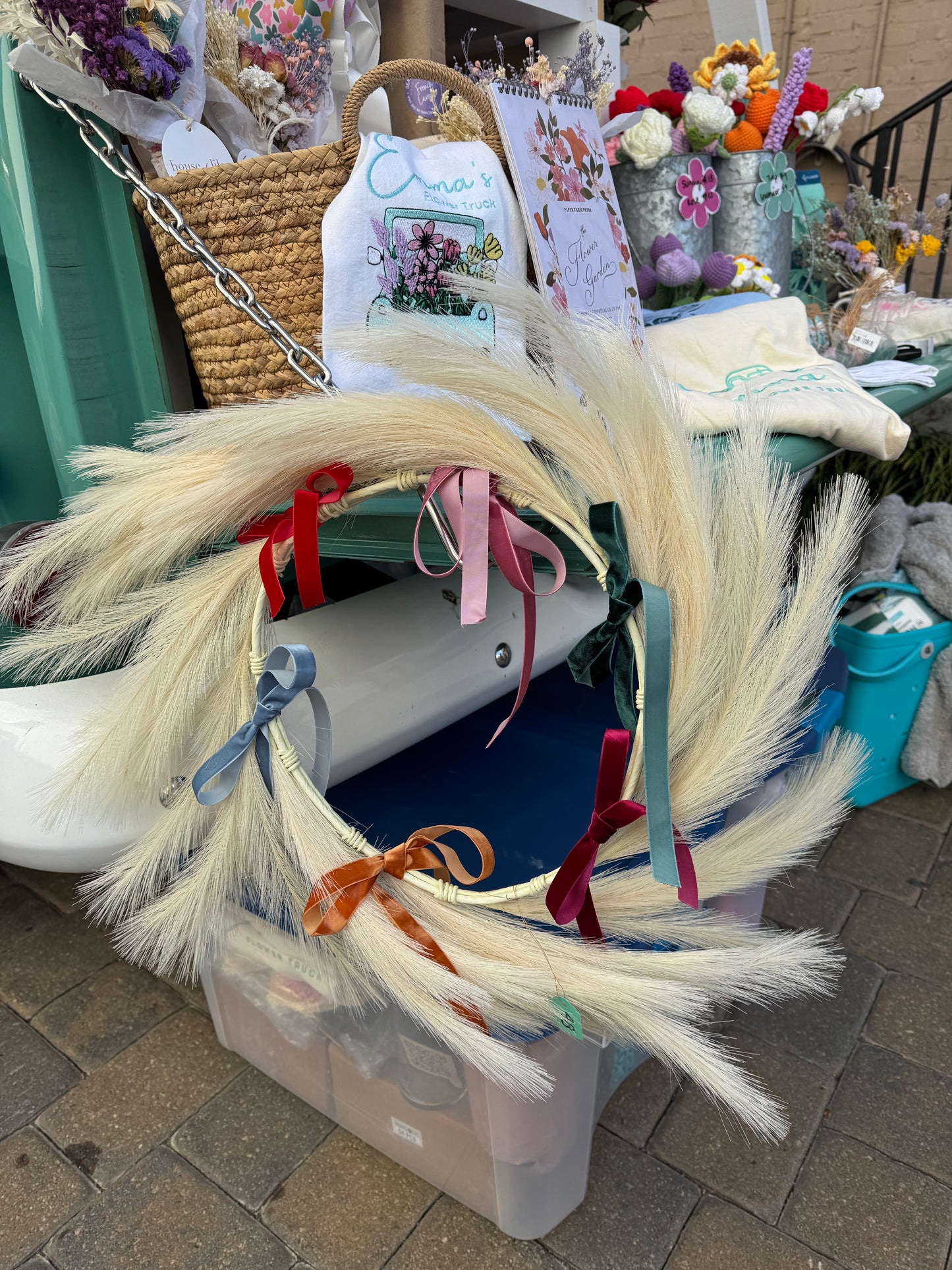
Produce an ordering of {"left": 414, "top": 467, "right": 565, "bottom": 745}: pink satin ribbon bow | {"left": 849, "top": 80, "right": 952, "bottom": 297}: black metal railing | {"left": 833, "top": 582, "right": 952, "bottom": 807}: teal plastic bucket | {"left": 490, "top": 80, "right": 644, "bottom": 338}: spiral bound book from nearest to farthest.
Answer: {"left": 414, "top": 467, "right": 565, "bottom": 745}: pink satin ribbon bow
{"left": 490, "top": 80, "right": 644, "bottom": 338}: spiral bound book
{"left": 833, "top": 582, "right": 952, "bottom": 807}: teal plastic bucket
{"left": 849, "top": 80, "right": 952, "bottom": 297}: black metal railing

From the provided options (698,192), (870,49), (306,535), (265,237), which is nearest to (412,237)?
(265,237)

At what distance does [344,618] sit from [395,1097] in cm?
70

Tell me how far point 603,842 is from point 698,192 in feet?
5.38

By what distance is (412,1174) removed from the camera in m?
1.30

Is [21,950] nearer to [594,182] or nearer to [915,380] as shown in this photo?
[594,182]

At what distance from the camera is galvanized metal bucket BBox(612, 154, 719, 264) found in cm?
182

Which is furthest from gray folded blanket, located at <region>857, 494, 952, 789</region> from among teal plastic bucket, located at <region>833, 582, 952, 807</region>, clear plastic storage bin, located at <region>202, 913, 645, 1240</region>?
clear plastic storage bin, located at <region>202, 913, 645, 1240</region>

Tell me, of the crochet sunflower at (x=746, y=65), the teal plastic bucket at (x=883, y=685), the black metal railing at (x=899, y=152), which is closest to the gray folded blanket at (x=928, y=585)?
the teal plastic bucket at (x=883, y=685)

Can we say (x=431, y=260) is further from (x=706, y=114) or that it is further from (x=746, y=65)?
(x=746, y=65)

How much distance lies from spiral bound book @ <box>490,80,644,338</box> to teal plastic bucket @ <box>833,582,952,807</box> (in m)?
1.06

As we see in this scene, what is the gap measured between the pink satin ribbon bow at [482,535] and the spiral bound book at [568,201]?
0.37 meters

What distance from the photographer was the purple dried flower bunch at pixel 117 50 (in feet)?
3.13

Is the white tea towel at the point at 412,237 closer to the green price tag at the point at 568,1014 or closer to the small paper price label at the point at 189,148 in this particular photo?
the small paper price label at the point at 189,148

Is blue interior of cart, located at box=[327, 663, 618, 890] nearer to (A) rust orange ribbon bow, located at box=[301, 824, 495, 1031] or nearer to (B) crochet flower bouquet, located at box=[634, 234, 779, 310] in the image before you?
(A) rust orange ribbon bow, located at box=[301, 824, 495, 1031]
